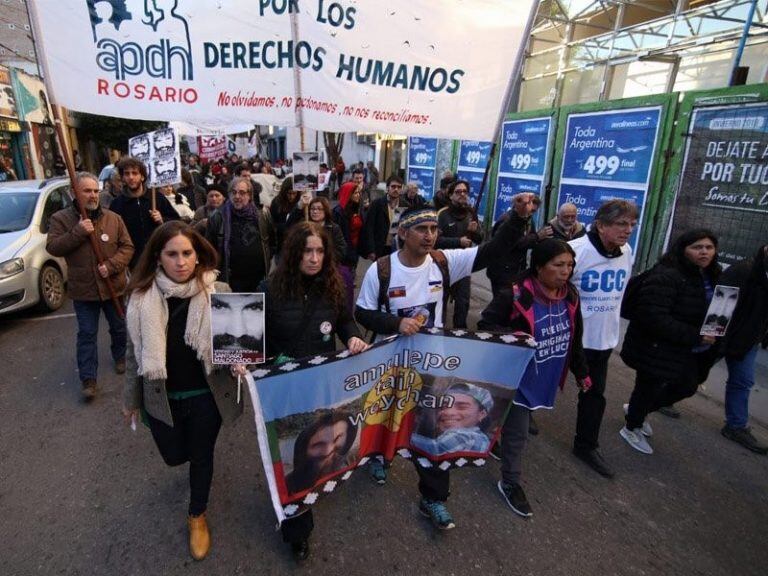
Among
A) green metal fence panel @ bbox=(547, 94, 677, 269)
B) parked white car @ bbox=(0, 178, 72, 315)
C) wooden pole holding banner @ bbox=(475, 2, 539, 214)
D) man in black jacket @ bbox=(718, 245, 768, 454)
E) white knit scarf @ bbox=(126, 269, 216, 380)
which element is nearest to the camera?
white knit scarf @ bbox=(126, 269, 216, 380)

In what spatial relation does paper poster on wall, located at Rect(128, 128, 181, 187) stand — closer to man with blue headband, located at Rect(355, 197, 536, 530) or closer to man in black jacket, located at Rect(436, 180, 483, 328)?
man in black jacket, located at Rect(436, 180, 483, 328)

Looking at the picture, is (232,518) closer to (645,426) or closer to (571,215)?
(645,426)

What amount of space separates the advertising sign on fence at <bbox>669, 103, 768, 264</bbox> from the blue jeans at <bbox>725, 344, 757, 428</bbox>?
2272 mm

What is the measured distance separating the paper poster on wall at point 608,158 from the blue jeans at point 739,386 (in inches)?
132

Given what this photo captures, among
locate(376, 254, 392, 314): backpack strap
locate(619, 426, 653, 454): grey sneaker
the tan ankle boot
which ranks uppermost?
locate(376, 254, 392, 314): backpack strap

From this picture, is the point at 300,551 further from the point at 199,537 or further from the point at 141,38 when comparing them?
the point at 141,38

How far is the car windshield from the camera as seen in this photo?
609 centimetres

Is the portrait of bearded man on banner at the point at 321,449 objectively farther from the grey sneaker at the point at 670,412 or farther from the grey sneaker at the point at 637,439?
the grey sneaker at the point at 670,412

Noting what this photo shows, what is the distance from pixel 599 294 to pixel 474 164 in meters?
8.31

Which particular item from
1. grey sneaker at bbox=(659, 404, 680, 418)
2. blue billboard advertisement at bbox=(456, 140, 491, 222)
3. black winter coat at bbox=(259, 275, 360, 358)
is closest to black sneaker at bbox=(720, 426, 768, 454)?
grey sneaker at bbox=(659, 404, 680, 418)

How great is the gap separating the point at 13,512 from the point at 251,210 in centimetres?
291

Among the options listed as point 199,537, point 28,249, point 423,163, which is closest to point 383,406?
point 199,537

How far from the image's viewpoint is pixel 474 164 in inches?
428

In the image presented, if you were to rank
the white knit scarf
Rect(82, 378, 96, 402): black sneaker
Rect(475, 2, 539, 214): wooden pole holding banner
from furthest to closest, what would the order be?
Rect(82, 378, 96, 402): black sneaker, Rect(475, 2, 539, 214): wooden pole holding banner, the white knit scarf
